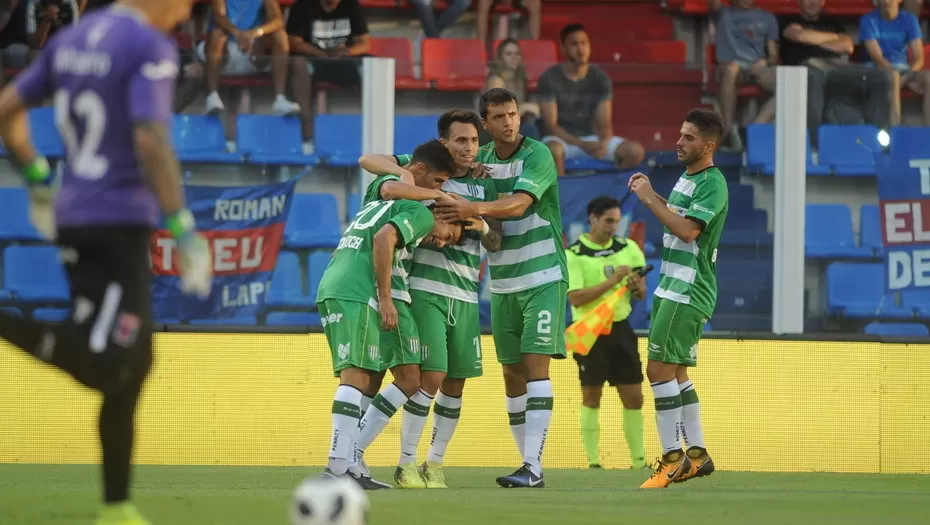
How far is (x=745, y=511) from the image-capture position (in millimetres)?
6266

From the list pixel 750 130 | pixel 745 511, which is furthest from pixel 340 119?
pixel 745 511

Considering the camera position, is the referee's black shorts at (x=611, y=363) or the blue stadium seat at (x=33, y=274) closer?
the blue stadium seat at (x=33, y=274)

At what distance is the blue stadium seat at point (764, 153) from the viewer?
35.5 ft

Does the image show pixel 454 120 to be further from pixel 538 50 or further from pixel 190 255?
pixel 538 50

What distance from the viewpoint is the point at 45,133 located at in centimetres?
1045

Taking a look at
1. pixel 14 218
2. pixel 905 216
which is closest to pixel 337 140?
pixel 14 218

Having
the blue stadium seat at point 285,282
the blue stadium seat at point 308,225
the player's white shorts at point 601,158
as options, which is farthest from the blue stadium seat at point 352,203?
the player's white shorts at point 601,158

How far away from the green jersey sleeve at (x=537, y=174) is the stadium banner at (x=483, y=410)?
2.73m

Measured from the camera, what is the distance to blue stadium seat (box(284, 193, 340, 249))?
10.4 meters

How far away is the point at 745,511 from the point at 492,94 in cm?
293

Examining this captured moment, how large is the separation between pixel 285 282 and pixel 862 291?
4.31m

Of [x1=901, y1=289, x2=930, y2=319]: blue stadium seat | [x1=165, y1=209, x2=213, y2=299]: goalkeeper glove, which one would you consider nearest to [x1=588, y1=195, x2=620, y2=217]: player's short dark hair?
[x1=901, y1=289, x2=930, y2=319]: blue stadium seat

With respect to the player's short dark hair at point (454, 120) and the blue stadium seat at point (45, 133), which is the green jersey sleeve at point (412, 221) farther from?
the blue stadium seat at point (45, 133)

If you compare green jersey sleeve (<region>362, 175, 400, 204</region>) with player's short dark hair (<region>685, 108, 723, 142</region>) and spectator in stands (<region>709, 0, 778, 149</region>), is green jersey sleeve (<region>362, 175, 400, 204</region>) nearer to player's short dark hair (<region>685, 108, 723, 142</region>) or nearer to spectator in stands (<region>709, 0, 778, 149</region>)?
player's short dark hair (<region>685, 108, 723, 142</region>)
